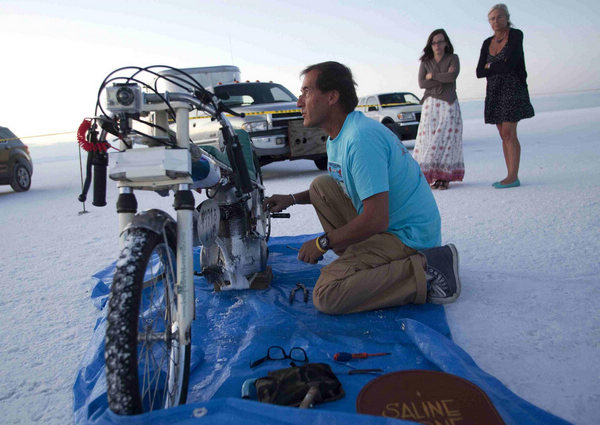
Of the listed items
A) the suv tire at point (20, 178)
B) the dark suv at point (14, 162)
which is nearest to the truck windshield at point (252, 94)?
the dark suv at point (14, 162)

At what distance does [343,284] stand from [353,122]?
0.88m

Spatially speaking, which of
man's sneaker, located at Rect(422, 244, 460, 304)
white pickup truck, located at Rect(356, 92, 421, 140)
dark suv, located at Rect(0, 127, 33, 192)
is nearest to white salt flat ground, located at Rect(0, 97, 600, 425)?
man's sneaker, located at Rect(422, 244, 460, 304)

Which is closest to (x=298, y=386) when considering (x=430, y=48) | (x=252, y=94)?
(x=430, y=48)

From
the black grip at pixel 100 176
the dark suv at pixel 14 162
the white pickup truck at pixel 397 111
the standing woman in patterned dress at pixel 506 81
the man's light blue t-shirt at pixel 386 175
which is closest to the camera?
the black grip at pixel 100 176

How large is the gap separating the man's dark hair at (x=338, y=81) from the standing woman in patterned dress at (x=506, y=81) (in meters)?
3.50

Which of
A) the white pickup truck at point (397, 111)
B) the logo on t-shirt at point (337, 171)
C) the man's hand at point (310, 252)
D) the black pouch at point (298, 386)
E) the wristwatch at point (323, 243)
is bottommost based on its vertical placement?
the black pouch at point (298, 386)

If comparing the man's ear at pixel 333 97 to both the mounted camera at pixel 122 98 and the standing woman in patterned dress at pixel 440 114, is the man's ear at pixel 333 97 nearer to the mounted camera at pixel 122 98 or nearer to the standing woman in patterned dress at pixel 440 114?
the mounted camera at pixel 122 98

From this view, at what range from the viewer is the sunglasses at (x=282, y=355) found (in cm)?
208

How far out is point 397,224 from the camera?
2.72 meters

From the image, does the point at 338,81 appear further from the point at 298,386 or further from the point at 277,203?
the point at 298,386

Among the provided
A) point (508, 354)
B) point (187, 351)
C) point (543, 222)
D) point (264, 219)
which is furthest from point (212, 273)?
point (543, 222)

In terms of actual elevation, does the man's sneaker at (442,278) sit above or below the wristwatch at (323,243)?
below

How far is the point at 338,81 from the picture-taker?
102 inches

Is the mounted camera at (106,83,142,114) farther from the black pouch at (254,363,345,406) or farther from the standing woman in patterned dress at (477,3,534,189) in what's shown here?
the standing woman in patterned dress at (477,3,534,189)
